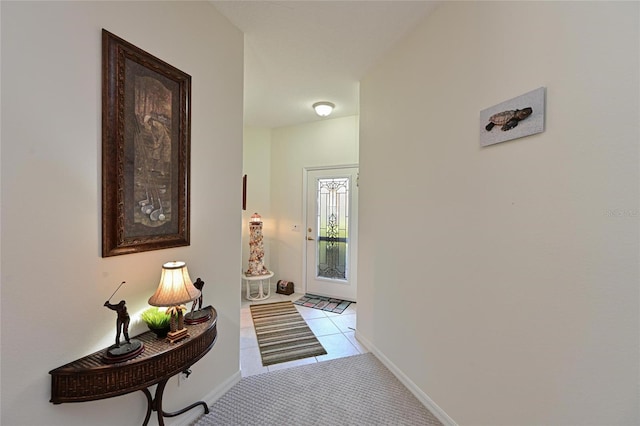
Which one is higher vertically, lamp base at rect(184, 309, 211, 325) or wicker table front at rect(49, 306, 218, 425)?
lamp base at rect(184, 309, 211, 325)

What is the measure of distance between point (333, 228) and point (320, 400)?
2.51m

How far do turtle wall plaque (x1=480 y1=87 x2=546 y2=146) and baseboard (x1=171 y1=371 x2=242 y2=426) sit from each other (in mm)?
2343

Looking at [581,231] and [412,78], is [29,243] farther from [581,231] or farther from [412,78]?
[412,78]

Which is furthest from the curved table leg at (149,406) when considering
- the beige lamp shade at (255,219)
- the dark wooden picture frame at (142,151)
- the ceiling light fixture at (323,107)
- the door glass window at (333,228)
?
the ceiling light fixture at (323,107)

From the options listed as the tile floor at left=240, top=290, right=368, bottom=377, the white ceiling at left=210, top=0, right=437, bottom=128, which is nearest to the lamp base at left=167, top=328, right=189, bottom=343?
the tile floor at left=240, top=290, right=368, bottom=377

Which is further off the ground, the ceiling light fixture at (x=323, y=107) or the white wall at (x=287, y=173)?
the ceiling light fixture at (x=323, y=107)

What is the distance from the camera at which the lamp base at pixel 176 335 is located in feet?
4.35

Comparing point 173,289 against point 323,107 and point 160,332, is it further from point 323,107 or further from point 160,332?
point 323,107

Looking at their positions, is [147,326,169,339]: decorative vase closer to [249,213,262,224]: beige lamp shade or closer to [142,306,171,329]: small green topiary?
[142,306,171,329]: small green topiary

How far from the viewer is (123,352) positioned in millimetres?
1147

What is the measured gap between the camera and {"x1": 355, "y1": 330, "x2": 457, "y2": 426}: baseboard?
5.47ft

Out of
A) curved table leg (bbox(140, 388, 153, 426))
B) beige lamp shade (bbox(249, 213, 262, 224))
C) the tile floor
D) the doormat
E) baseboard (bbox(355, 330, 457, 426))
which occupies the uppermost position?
beige lamp shade (bbox(249, 213, 262, 224))

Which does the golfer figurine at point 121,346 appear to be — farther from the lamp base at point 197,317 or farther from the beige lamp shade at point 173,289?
the lamp base at point 197,317

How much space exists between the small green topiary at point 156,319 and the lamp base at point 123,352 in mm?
138
